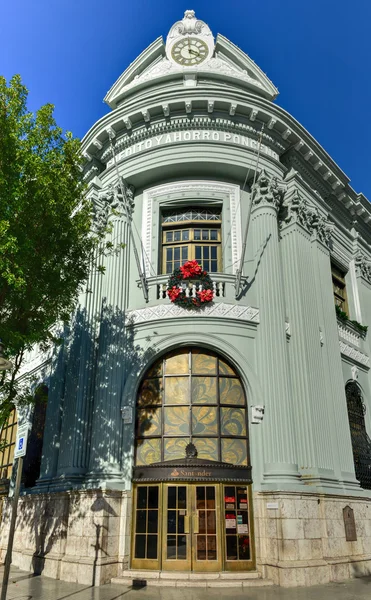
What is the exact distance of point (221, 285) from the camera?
15.1m

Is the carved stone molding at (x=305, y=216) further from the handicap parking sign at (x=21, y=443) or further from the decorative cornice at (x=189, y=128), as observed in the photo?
the handicap parking sign at (x=21, y=443)

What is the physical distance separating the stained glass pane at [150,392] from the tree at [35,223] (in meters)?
3.51

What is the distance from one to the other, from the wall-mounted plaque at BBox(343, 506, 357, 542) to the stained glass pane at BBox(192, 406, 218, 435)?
175 inches

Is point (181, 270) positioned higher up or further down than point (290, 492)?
higher up

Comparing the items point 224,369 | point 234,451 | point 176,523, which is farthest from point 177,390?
point 176,523

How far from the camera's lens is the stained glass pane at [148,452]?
13.7 metres

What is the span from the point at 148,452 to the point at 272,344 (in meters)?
4.77

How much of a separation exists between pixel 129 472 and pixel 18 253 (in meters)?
6.79

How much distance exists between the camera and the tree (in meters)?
10.8

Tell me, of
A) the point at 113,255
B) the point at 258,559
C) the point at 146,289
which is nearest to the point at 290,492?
the point at 258,559

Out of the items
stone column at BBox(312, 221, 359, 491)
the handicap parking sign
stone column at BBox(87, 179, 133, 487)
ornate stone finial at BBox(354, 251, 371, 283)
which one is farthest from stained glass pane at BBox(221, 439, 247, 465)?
ornate stone finial at BBox(354, 251, 371, 283)

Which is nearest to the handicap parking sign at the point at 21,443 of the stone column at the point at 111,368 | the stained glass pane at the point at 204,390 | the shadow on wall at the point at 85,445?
the shadow on wall at the point at 85,445

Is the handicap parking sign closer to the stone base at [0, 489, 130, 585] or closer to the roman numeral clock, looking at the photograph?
the stone base at [0, 489, 130, 585]

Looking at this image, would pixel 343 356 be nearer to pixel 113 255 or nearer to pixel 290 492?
pixel 290 492
